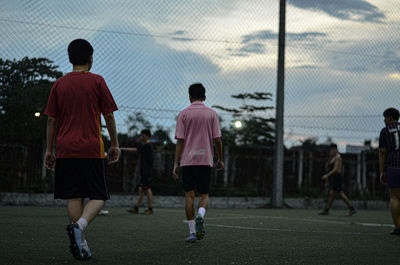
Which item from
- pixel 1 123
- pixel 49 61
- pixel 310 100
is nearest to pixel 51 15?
pixel 49 61

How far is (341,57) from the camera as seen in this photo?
17.5 metres

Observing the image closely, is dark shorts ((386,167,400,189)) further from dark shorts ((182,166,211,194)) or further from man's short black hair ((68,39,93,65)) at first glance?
man's short black hair ((68,39,93,65))

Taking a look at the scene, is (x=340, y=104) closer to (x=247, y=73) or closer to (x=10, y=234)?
(x=247, y=73)

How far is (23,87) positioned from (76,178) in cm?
897

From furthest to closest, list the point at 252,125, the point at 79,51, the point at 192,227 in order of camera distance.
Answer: the point at 252,125
the point at 192,227
the point at 79,51

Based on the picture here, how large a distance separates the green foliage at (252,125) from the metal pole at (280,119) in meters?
0.32

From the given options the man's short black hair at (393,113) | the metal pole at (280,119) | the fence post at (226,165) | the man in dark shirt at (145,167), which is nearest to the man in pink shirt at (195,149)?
the man's short black hair at (393,113)

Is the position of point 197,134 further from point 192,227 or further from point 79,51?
point 79,51

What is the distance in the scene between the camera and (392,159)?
8.06m

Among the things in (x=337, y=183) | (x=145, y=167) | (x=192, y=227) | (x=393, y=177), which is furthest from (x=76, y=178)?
(x=337, y=183)

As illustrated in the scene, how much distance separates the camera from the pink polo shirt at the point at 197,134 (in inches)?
257

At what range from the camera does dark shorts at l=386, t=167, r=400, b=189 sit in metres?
7.97

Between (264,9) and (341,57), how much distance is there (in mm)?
2708

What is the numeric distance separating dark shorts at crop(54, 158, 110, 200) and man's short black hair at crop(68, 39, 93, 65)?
80 centimetres
